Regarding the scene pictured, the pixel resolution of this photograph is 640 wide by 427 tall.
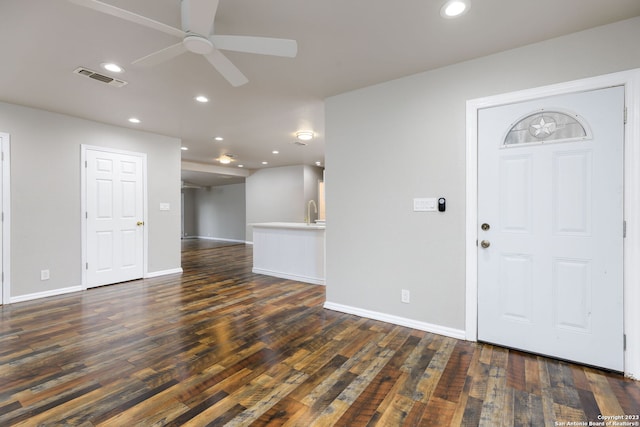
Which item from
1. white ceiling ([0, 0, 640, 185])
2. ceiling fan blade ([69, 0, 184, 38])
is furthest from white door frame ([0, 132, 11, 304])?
ceiling fan blade ([69, 0, 184, 38])

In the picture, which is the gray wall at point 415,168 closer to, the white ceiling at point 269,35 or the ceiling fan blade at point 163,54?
the white ceiling at point 269,35

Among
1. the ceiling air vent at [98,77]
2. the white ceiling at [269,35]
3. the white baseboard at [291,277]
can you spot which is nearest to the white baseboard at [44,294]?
the white ceiling at [269,35]

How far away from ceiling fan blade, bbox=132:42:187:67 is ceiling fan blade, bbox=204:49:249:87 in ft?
0.54

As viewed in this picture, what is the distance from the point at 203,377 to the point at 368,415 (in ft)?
3.87

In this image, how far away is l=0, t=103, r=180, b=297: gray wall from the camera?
3832 mm

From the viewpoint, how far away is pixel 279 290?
14.5 feet

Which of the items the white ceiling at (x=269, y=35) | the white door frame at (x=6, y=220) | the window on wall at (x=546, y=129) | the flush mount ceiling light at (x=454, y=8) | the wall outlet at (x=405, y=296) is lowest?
the wall outlet at (x=405, y=296)

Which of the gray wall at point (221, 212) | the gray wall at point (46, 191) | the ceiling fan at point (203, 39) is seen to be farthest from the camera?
the gray wall at point (221, 212)

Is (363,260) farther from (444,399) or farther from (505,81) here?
(505,81)

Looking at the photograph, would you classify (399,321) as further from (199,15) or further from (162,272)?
(162,272)

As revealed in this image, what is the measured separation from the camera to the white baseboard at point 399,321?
274cm

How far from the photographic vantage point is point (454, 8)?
6.42 ft

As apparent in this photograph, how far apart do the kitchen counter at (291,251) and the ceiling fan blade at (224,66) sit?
293 cm

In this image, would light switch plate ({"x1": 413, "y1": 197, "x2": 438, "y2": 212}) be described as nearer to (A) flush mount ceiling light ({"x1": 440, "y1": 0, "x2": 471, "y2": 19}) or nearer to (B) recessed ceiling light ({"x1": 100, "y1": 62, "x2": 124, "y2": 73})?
(A) flush mount ceiling light ({"x1": 440, "y1": 0, "x2": 471, "y2": 19})
